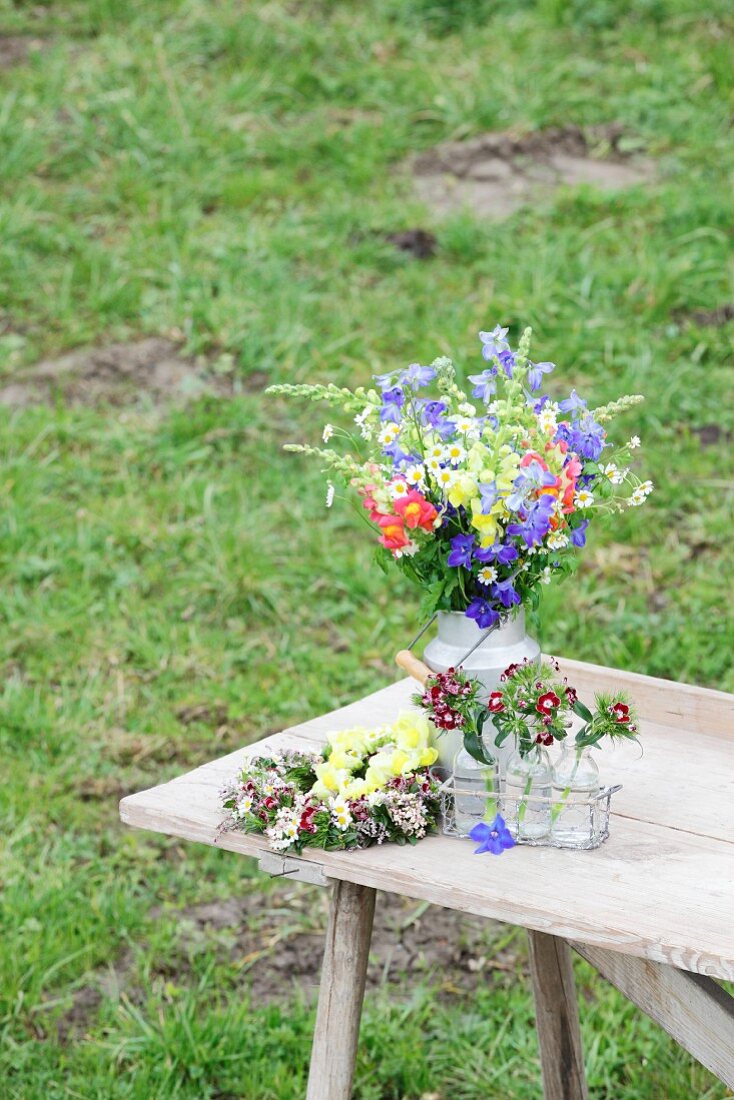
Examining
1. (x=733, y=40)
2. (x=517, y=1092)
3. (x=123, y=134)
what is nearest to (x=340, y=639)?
(x=517, y=1092)

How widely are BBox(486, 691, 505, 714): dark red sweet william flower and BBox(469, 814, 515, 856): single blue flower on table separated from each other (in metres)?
0.13

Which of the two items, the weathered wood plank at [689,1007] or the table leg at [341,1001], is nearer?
the weathered wood plank at [689,1007]

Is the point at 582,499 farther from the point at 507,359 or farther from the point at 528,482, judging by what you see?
the point at 507,359

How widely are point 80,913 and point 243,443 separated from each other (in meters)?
2.09

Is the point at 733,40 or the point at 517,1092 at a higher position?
the point at 733,40

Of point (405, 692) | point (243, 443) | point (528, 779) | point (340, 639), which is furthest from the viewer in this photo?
point (243, 443)

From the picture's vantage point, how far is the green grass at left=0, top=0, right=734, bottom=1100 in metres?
2.82

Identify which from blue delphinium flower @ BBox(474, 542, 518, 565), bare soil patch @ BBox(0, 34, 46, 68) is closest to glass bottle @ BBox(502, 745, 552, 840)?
blue delphinium flower @ BBox(474, 542, 518, 565)

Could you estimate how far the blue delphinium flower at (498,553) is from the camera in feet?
5.57

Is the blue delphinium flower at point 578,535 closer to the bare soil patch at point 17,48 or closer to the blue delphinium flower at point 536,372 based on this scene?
the blue delphinium flower at point 536,372

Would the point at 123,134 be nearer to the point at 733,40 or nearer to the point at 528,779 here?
the point at 733,40

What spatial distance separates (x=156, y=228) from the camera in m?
5.54

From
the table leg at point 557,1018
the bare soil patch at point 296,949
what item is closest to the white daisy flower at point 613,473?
the table leg at point 557,1018

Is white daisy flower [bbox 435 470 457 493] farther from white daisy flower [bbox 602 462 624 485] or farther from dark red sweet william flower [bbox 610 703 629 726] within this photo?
dark red sweet william flower [bbox 610 703 629 726]
